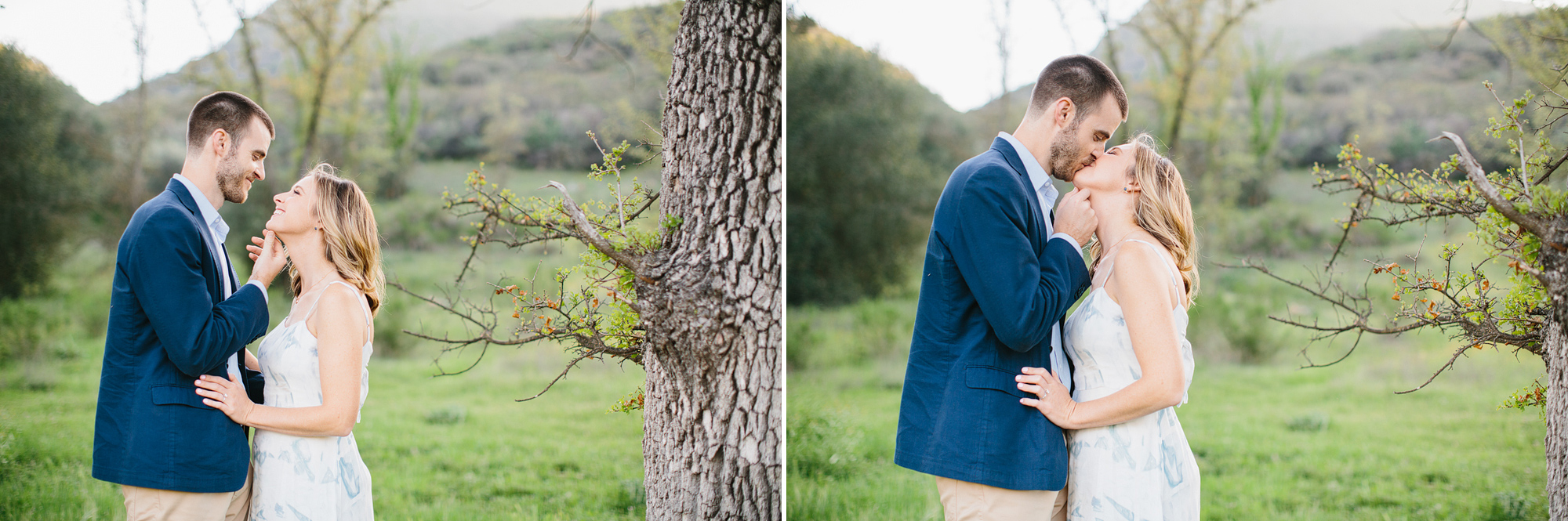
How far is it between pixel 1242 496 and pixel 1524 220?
9.18ft

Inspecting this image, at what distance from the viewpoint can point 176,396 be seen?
197cm

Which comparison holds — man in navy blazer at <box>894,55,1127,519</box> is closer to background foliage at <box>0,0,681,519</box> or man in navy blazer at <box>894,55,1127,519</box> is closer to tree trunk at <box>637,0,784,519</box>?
tree trunk at <box>637,0,784,519</box>

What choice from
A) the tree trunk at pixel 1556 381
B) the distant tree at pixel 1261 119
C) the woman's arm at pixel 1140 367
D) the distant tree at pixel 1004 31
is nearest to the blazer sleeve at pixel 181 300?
the woman's arm at pixel 1140 367

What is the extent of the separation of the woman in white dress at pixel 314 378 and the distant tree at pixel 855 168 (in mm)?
5065

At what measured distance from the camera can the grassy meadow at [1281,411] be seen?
13.8 ft

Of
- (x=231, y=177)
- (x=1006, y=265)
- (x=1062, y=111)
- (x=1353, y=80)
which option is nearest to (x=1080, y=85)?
(x=1062, y=111)

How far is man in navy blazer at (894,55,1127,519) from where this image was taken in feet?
5.54

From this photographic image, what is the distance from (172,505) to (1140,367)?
8.25 feet

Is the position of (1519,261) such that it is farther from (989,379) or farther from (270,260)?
(270,260)

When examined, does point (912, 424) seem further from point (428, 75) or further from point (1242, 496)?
point (428, 75)

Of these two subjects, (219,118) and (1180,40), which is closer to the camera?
(219,118)

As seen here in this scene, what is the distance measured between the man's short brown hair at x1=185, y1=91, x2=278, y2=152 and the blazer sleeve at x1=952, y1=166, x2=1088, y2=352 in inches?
78.1

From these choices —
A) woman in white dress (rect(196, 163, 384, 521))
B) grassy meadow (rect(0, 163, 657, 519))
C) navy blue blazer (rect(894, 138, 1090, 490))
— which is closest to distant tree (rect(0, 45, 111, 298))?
grassy meadow (rect(0, 163, 657, 519))

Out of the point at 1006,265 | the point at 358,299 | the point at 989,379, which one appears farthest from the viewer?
the point at 358,299
